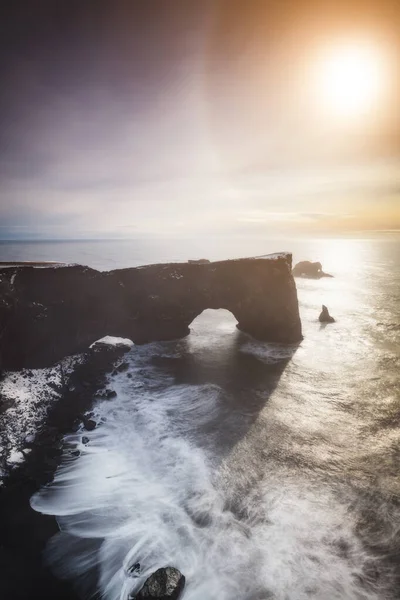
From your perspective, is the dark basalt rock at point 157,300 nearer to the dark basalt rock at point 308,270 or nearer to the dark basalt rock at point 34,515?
the dark basalt rock at point 34,515

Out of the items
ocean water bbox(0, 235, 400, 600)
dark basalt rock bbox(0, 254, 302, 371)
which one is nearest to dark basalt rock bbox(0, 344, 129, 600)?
ocean water bbox(0, 235, 400, 600)

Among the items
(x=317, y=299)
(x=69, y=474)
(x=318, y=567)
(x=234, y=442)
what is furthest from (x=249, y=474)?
(x=317, y=299)

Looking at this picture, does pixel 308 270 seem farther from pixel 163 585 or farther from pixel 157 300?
pixel 163 585

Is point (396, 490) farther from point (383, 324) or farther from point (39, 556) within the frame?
point (383, 324)

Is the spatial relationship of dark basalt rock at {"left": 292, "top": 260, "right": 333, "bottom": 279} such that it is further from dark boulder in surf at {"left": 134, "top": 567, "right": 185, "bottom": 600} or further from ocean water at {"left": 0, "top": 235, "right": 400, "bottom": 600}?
dark boulder in surf at {"left": 134, "top": 567, "right": 185, "bottom": 600}

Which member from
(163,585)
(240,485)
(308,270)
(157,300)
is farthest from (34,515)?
(308,270)

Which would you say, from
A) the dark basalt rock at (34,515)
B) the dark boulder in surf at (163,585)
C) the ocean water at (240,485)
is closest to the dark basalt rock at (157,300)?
the ocean water at (240,485)
